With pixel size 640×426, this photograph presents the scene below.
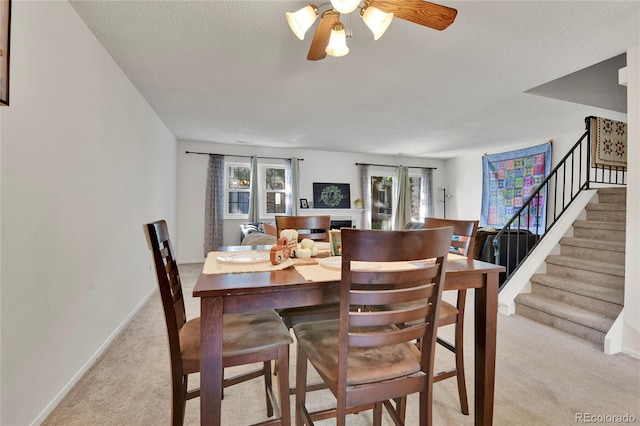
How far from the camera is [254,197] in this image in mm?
5793

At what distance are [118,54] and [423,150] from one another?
5.45 metres

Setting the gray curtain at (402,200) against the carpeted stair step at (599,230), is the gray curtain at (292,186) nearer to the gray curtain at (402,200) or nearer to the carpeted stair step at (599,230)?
the gray curtain at (402,200)

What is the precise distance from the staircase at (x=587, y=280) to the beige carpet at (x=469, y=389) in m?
0.21

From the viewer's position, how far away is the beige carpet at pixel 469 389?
1.54m

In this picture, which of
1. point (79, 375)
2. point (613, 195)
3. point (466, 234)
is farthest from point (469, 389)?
point (613, 195)

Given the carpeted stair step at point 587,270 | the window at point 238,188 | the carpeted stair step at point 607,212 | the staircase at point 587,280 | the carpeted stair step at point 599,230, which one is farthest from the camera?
the window at point 238,188

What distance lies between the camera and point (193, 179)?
223 inches

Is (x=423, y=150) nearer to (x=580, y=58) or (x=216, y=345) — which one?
(x=580, y=58)

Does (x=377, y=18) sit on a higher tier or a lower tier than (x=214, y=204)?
higher

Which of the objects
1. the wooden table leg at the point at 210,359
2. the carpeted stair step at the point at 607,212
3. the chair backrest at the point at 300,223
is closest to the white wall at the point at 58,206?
the wooden table leg at the point at 210,359

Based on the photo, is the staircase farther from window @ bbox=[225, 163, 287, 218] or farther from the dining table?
window @ bbox=[225, 163, 287, 218]

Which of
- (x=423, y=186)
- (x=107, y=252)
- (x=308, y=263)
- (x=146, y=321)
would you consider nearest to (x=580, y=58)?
(x=308, y=263)

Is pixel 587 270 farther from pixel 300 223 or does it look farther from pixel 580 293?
pixel 300 223

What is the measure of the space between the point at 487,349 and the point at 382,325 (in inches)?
27.3
